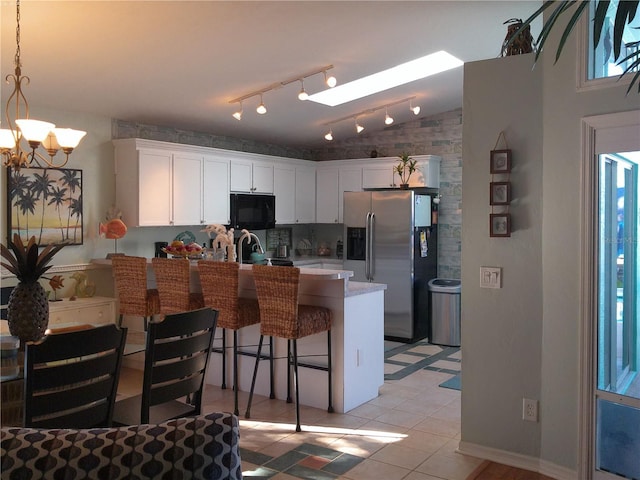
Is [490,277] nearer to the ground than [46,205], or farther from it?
nearer to the ground

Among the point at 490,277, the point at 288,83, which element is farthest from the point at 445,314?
the point at 490,277

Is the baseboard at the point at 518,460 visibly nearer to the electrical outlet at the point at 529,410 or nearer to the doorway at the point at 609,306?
the doorway at the point at 609,306

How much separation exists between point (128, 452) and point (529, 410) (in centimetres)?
249

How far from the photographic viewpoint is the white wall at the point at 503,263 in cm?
325

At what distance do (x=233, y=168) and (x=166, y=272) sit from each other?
2.40 metres

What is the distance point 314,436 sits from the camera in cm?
379

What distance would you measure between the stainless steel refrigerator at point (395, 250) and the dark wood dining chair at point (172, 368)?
4083mm

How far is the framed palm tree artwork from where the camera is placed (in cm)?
501

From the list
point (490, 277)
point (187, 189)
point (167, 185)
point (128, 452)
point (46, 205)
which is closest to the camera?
point (128, 452)

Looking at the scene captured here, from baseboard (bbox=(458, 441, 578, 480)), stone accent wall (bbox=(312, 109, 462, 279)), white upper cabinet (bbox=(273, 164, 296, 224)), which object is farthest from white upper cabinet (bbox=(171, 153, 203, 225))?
baseboard (bbox=(458, 441, 578, 480))

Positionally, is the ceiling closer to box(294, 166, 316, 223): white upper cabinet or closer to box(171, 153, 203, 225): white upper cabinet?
box(171, 153, 203, 225): white upper cabinet

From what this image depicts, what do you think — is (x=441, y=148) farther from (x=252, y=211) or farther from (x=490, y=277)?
(x=490, y=277)

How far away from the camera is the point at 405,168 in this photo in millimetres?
7324

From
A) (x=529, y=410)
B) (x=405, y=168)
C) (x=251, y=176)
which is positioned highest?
(x=405, y=168)
